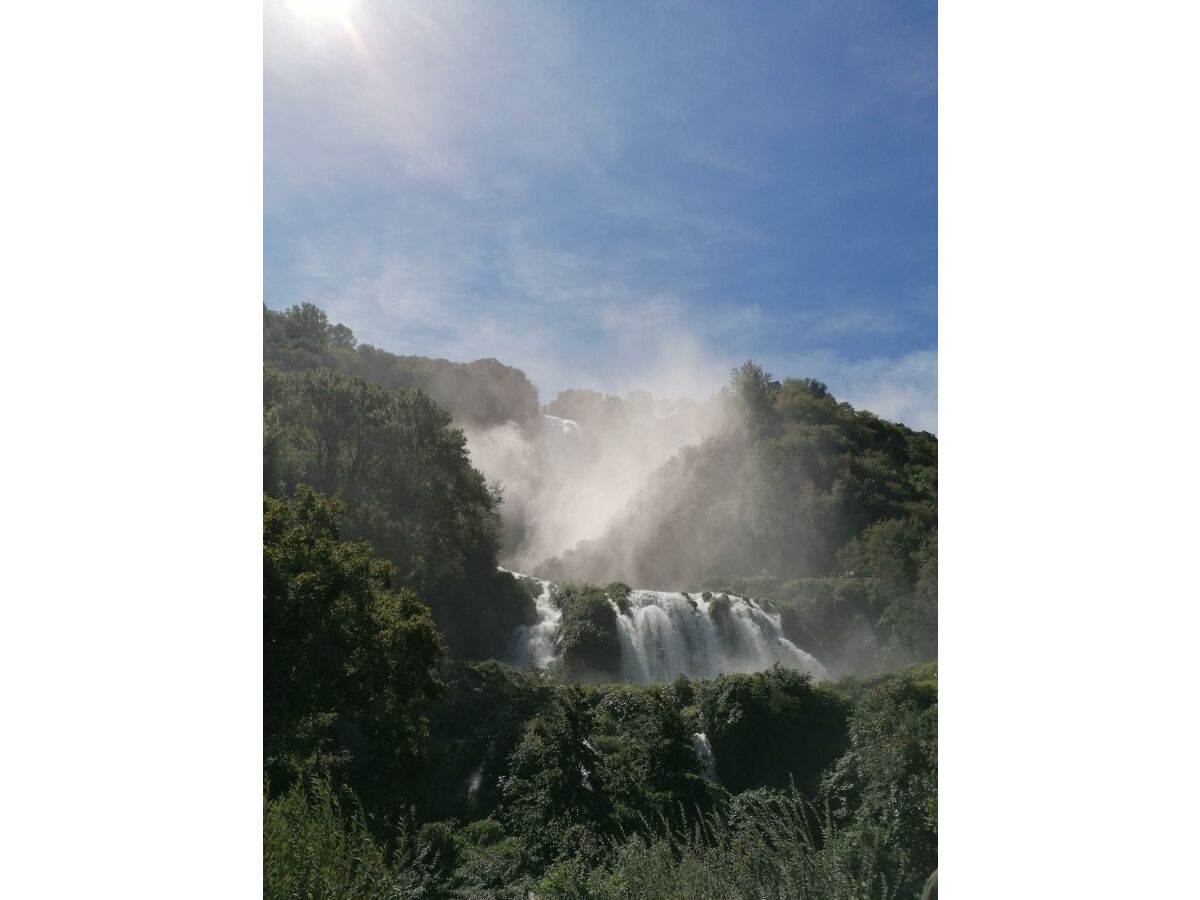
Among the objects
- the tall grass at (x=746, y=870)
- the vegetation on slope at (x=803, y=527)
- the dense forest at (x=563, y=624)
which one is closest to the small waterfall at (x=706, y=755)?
the dense forest at (x=563, y=624)

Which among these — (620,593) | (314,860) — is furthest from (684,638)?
(314,860)

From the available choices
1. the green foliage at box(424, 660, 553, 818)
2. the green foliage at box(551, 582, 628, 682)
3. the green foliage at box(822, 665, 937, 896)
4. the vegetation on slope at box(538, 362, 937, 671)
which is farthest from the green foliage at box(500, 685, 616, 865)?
the green foliage at box(822, 665, 937, 896)

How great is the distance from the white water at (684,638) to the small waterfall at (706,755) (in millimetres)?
482

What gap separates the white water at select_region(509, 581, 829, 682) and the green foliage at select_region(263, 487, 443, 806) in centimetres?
74

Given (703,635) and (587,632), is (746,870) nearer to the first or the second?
(703,635)

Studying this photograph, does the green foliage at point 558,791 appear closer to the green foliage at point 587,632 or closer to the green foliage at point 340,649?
the green foliage at point 587,632

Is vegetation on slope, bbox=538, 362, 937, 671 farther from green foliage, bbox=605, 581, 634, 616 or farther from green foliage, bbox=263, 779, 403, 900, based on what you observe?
green foliage, bbox=263, 779, 403, 900

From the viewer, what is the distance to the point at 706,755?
5.82 metres

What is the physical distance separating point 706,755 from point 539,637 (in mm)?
1300

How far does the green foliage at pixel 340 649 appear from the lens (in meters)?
5.59

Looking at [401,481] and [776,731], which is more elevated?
[401,481]

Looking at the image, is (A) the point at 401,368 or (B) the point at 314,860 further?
(A) the point at 401,368
